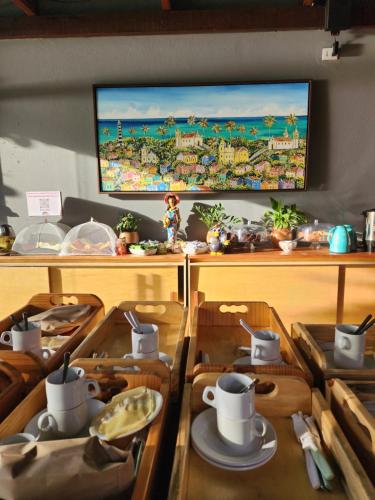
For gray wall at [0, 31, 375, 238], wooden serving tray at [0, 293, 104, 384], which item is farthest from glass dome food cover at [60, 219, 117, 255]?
wooden serving tray at [0, 293, 104, 384]

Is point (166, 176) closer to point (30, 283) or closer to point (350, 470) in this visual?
point (30, 283)

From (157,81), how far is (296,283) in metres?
1.93

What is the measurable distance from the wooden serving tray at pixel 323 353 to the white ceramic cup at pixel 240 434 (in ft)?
1.04

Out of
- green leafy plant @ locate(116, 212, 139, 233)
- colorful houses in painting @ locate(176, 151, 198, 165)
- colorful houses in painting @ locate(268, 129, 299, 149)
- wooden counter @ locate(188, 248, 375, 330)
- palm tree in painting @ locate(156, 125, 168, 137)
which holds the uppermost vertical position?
palm tree in painting @ locate(156, 125, 168, 137)

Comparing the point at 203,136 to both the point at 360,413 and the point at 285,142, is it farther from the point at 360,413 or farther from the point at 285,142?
the point at 360,413

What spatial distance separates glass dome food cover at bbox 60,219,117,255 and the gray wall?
26 cm

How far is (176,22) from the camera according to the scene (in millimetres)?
2807

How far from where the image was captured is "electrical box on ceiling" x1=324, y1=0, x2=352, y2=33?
8.38 ft

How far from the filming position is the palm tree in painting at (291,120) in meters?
2.83

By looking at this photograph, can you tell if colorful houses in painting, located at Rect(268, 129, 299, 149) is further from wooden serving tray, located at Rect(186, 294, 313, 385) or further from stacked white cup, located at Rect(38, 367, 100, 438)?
stacked white cup, located at Rect(38, 367, 100, 438)

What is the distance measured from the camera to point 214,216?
2.96m

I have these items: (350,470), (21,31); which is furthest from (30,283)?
(350,470)

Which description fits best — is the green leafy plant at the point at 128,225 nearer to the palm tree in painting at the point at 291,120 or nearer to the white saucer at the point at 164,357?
the palm tree in painting at the point at 291,120

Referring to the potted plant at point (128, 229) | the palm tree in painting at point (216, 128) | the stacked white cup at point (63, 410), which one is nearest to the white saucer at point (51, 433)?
the stacked white cup at point (63, 410)
